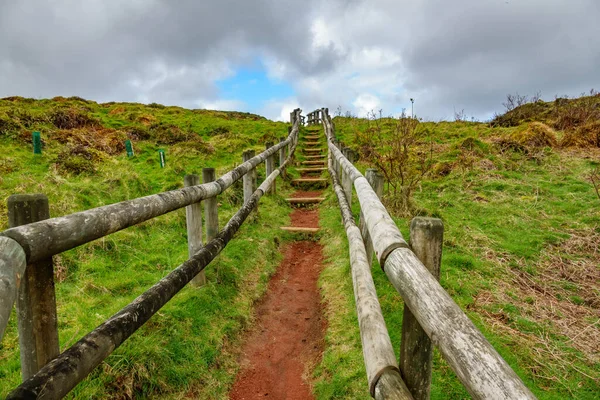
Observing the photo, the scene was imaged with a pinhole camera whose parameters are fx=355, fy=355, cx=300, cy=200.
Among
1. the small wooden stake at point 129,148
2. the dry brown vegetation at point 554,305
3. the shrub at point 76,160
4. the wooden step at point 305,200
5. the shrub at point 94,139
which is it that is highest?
the shrub at point 94,139

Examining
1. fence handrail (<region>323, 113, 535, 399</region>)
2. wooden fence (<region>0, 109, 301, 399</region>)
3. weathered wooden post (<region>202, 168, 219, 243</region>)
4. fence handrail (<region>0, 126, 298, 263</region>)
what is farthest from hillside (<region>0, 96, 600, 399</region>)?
fence handrail (<region>323, 113, 535, 399</region>)

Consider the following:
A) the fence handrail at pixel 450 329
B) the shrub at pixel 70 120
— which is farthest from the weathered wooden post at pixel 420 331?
the shrub at pixel 70 120

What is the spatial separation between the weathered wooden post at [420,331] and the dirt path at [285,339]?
1.52m

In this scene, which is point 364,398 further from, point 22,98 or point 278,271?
point 22,98

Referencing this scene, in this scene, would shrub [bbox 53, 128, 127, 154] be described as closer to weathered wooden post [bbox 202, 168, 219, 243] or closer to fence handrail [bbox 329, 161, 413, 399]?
weathered wooden post [bbox 202, 168, 219, 243]

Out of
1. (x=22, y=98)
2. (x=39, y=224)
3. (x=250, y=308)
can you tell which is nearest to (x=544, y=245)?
(x=250, y=308)

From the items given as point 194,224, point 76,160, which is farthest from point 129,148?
point 194,224

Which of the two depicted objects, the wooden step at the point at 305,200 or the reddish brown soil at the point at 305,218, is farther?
the wooden step at the point at 305,200

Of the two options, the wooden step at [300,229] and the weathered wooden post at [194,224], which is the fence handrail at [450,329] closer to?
the weathered wooden post at [194,224]

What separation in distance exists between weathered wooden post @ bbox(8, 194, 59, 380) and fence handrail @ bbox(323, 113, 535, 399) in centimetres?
160

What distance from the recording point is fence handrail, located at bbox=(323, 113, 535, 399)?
969 millimetres

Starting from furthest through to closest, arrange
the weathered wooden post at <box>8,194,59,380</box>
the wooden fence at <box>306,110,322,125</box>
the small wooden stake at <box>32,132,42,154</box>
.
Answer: the wooden fence at <box>306,110,322,125</box> < the small wooden stake at <box>32,132,42,154</box> < the weathered wooden post at <box>8,194,59,380</box>

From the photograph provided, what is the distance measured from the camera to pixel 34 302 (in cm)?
164

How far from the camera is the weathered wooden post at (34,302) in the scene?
1.60 metres
